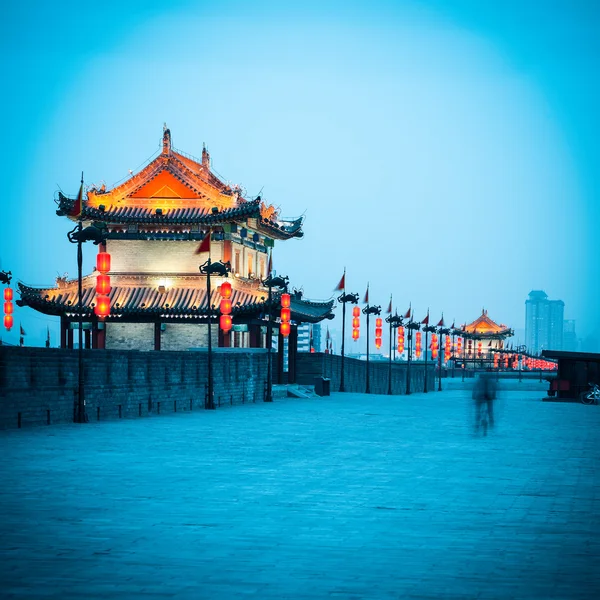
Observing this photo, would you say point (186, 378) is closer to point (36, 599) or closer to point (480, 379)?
point (480, 379)

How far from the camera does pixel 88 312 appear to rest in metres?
50.2

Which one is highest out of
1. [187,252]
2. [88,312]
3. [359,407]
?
[187,252]

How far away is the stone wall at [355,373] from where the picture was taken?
5484 centimetres

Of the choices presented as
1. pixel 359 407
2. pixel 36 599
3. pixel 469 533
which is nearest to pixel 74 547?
pixel 36 599

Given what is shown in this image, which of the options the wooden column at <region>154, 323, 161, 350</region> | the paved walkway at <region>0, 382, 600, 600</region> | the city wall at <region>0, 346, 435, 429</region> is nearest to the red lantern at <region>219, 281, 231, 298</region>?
the city wall at <region>0, 346, 435, 429</region>

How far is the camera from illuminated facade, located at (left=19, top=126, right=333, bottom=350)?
50.8 meters

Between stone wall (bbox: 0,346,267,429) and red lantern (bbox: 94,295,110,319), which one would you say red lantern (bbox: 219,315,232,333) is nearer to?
red lantern (bbox: 94,295,110,319)

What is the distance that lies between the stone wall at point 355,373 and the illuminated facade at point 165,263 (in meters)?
2.09

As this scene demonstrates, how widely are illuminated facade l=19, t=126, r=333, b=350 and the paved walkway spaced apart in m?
29.3

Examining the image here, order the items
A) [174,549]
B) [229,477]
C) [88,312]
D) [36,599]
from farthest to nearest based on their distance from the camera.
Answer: [88,312], [229,477], [174,549], [36,599]

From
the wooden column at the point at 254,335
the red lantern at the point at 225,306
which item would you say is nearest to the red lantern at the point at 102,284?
the red lantern at the point at 225,306

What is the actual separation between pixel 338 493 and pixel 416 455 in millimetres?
5799

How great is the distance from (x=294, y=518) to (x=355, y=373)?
53.3 m

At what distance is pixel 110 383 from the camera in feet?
95.1
